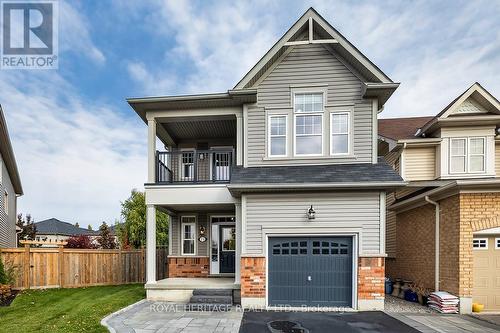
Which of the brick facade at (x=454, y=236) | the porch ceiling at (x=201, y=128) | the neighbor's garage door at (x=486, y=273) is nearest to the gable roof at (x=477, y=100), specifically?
the brick facade at (x=454, y=236)

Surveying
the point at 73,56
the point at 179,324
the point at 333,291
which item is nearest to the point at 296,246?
the point at 333,291

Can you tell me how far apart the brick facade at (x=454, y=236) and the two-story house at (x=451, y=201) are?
23 mm

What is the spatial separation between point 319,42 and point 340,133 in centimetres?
289

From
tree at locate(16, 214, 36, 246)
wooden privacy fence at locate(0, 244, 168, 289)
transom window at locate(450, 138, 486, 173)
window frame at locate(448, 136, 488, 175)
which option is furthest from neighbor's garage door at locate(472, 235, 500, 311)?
tree at locate(16, 214, 36, 246)

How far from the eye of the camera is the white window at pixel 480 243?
27.2ft

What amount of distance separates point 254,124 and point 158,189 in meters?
3.87

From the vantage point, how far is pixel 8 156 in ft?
46.0

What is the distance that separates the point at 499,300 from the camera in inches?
322

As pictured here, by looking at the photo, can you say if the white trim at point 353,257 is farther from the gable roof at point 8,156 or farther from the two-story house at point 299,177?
the gable roof at point 8,156

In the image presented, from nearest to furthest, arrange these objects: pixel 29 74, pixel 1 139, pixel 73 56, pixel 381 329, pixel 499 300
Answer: pixel 381 329 < pixel 499 300 < pixel 1 139 < pixel 29 74 < pixel 73 56

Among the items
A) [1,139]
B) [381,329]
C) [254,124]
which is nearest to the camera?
[381,329]

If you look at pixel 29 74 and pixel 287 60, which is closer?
pixel 287 60

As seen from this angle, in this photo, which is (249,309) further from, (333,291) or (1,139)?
(1,139)

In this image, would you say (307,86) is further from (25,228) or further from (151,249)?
(25,228)
